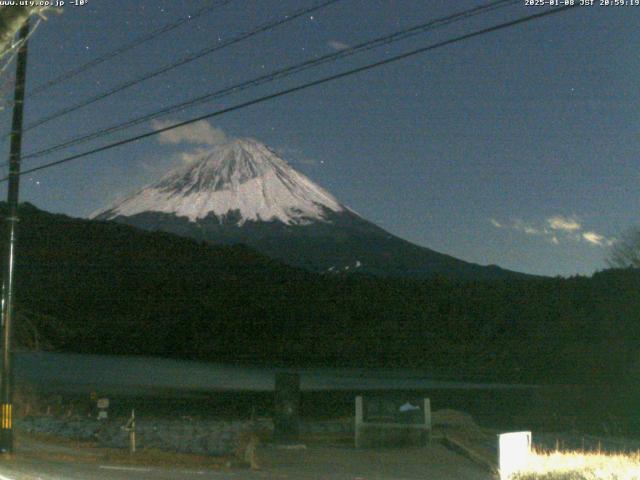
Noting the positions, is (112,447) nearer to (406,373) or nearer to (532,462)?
(532,462)

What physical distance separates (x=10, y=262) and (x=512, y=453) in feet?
34.3

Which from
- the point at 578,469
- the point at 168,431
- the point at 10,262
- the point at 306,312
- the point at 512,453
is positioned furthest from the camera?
the point at 306,312

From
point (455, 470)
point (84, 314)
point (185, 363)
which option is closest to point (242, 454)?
point (455, 470)

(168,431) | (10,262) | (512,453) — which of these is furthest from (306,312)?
(512,453)

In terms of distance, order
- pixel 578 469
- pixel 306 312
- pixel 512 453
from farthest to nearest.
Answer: pixel 306 312 → pixel 512 453 → pixel 578 469

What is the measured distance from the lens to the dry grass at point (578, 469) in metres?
10.2

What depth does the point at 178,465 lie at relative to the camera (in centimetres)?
1608

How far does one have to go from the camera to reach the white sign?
37.0 ft

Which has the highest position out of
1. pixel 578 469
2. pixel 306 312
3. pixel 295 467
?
pixel 306 312

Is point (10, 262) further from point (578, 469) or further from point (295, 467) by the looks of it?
point (578, 469)

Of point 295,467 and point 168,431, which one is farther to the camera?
point 168,431

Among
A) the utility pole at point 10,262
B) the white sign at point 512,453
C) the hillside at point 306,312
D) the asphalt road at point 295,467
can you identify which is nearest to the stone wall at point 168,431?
the asphalt road at point 295,467

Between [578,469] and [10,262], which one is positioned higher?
[10,262]

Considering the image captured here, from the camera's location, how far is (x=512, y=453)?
38.1ft
